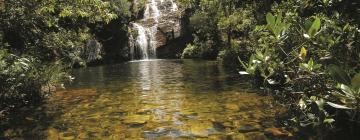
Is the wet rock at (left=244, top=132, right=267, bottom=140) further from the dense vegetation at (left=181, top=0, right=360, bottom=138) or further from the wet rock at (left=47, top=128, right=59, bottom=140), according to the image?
the wet rock at (left=47, top=128, right=59, bottom=140)

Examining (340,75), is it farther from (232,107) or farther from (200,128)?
(232,107)

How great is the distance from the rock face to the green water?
24.4 meters

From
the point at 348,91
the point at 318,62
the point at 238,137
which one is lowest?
the point at 238,137

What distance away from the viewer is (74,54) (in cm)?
1886

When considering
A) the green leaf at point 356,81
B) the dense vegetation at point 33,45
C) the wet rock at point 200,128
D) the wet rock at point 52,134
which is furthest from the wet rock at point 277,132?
the dense vegetation at point 33,45

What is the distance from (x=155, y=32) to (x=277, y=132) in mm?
33393

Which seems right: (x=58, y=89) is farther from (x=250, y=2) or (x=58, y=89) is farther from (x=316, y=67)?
(x=316, y=67)

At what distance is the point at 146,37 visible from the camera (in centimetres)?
3944

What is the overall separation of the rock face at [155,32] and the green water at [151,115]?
24.4 m

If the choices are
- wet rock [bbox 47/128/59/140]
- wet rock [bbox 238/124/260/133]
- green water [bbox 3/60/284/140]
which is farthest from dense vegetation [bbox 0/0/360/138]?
wet rock [bbox 47/128/59/140]

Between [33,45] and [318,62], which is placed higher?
[33,45]

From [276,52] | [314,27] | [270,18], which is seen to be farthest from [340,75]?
[276,52]

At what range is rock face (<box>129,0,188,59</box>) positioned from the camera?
38812 millimetres

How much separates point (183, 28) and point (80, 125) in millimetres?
32674
